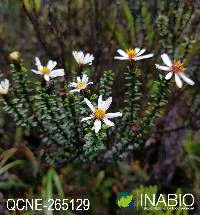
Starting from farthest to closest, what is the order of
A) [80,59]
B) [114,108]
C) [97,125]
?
[114,108] < [80,59] < [97,125]

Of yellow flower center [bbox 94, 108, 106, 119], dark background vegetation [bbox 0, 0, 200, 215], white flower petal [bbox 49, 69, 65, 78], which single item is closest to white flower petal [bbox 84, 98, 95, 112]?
yellow flower center [bbox 94, 108, 106, 119]

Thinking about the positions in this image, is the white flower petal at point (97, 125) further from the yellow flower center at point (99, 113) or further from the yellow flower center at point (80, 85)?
the yellow flower center at point (80, 85)

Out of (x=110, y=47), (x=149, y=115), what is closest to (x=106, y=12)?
(x=110, y=47)

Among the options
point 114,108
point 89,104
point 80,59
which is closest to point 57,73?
point 80,59

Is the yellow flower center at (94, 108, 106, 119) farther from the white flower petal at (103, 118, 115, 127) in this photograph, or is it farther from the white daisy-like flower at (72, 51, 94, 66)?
the white daisy-like flower at (72, 51, 94, 66)

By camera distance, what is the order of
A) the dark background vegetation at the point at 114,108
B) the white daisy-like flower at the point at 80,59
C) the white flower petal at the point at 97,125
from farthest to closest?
the dark background vegetation at the point at 114,108 → the white daisy-like flower at the point at 80,59 → the white flower petal at the point at 97,125

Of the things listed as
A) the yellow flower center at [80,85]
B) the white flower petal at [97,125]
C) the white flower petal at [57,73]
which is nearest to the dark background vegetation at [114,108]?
the white flower petal at [57,73]

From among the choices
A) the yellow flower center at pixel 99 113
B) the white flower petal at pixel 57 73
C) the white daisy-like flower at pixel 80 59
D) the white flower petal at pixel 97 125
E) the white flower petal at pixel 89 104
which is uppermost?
the white daisy-like flower at pixel 80 59

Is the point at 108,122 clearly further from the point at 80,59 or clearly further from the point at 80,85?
the point at 80,59

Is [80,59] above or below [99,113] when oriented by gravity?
above
